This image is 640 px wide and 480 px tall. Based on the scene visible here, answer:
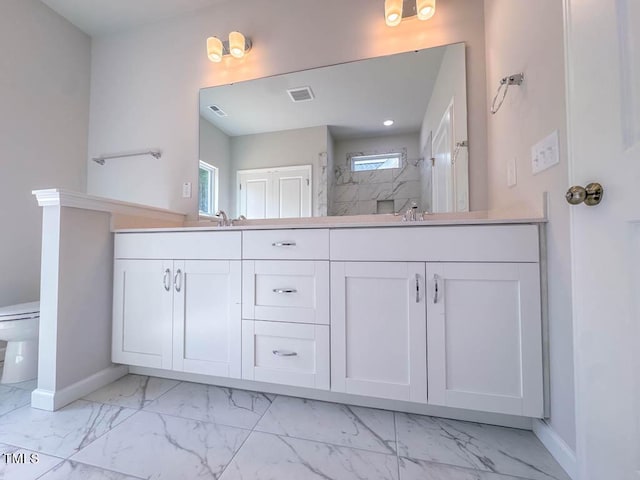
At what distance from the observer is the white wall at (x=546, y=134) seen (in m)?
0.94

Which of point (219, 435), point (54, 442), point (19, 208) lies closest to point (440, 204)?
point (219, 435)

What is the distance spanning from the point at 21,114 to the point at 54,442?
7.25ft

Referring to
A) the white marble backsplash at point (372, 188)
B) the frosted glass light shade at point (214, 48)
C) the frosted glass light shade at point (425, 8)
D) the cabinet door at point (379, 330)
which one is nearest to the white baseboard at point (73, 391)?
the cabinet door at point (379, 330)

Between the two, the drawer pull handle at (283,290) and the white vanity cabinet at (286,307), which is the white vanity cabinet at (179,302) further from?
the drawer pull handle at (283,290)

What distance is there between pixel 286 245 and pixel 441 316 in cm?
76

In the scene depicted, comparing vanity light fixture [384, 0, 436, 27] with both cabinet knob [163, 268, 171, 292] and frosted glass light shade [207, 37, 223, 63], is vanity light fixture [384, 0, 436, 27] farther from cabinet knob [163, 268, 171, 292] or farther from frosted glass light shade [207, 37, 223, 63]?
cabinet knob [163, 268, 171, 292]

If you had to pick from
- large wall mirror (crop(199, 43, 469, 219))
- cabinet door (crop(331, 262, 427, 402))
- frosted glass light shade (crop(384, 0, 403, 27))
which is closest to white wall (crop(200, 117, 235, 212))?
large wall mirror (crop(199, 43, 469, 219))

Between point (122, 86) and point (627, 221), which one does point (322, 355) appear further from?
point (122, 86)

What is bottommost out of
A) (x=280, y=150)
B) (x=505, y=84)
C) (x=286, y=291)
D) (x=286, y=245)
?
(x=286, y=291)

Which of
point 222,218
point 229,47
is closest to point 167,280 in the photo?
point 222,218

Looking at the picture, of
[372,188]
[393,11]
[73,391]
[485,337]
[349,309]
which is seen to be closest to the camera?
[485,337]

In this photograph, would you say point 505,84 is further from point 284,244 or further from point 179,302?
point 179,302

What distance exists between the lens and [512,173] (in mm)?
1286

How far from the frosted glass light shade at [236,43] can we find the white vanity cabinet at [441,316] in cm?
159
